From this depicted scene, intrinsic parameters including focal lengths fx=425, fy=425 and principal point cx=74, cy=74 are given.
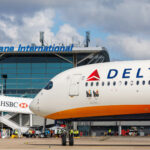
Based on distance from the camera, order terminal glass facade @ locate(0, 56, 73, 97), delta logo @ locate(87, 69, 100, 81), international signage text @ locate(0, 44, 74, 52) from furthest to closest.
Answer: terminal glass facade @ locate(0, 56, 73, 97)
international signage text @ locate(0, 44, 74, 52)
delta logo @ locate(87, 69, 100, 81)

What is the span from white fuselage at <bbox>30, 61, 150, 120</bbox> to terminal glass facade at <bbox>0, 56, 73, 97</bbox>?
6224cm

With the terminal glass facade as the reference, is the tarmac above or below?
below

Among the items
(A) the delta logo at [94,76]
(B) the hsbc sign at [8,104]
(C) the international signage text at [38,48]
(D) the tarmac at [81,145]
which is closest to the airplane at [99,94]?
(A) the delta logo at [94,76]

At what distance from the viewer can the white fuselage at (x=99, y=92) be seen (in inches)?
1219

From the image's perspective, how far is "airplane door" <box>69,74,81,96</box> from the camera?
33281mm

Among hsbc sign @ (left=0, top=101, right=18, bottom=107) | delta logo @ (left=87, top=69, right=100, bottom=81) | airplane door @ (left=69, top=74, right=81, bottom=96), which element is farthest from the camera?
hsbc sign @ (left=0, top=101, right=18, bottom=107)

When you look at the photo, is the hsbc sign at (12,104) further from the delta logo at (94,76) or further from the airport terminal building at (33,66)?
the delta logo at (94,76)

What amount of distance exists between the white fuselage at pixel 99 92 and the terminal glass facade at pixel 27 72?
62.2 meters

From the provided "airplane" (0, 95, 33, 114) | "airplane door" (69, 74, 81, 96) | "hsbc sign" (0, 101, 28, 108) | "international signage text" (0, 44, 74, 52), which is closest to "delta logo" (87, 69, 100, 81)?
"airplane door" (69, 74, 81, 96)

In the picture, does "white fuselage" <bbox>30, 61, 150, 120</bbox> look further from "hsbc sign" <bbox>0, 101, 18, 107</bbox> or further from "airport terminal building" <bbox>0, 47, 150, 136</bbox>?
"airport terminal building" <bbox>0, 47, 150, 136</bbox>

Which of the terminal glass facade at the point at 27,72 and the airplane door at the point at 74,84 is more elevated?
the terminal glass facade at the point at 27,72

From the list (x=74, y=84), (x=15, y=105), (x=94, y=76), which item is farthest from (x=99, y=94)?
(x=15, y=105)

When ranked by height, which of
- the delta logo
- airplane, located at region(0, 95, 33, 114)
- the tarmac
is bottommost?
the tarmac

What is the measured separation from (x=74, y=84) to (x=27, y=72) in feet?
214
